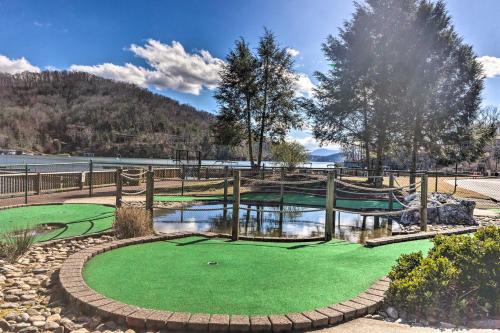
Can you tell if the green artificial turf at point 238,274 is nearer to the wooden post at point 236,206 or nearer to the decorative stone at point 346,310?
the decorative stone at point 346,310

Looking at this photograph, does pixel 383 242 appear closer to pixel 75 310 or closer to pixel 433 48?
pixel 75 310

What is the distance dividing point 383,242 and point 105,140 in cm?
10402

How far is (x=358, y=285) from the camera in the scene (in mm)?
3768

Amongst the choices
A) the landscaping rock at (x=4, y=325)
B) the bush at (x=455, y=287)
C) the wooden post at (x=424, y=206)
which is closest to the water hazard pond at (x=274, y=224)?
the wooden post at (x=424, y=206)

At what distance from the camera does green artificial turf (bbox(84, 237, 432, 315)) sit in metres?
3.30

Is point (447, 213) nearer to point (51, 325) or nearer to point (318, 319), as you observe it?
point (318, 319)

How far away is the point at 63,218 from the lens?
830 cm

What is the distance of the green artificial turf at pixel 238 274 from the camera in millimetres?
3299

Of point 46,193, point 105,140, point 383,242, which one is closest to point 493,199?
point 383,242

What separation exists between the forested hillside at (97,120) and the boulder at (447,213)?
3084 inches

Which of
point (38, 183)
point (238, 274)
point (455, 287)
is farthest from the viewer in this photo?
point (38, 183)

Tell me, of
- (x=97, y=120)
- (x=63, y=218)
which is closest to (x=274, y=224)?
(x=63, y=218)

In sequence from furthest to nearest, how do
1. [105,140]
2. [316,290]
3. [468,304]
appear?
[105,140] < [316,290] < [468,304]

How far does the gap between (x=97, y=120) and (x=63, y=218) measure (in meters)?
105
